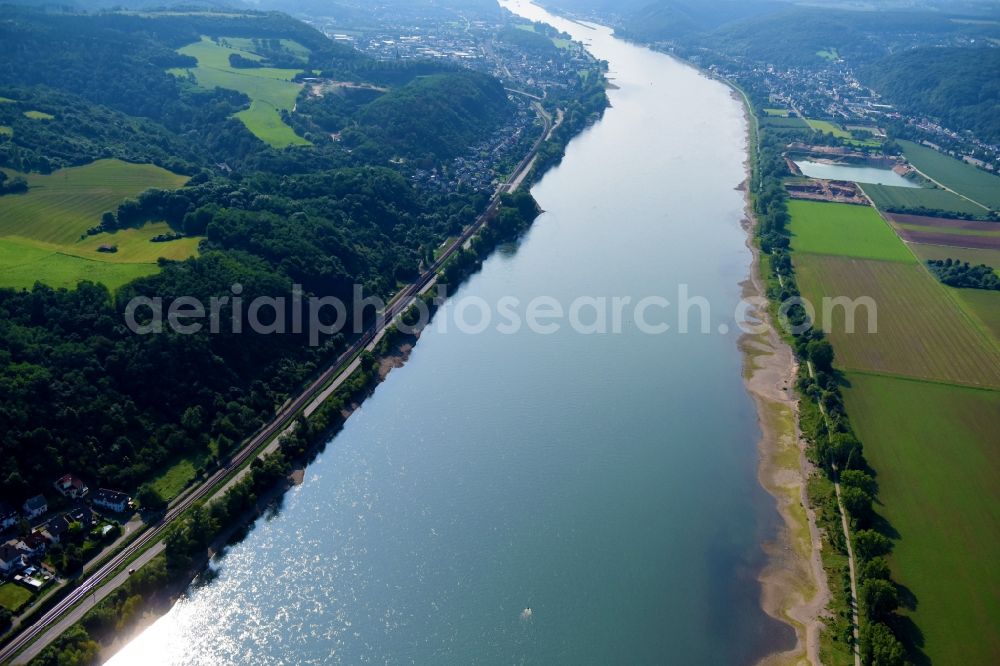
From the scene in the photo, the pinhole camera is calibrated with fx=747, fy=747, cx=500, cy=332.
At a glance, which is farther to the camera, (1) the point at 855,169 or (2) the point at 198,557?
(1) the point at 855,169

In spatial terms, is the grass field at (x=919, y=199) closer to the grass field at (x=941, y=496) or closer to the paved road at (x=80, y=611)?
the grass field at (x=941, y=496)

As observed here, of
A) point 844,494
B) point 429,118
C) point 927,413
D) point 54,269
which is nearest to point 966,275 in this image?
point 927,413

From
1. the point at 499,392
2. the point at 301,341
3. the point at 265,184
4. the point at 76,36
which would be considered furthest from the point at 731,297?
the point at 76,36

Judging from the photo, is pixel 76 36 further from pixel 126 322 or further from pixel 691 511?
pixel 691 511

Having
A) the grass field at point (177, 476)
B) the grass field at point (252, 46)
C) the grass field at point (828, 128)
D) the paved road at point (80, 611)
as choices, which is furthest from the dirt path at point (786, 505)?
the grass field at point (252, 46)

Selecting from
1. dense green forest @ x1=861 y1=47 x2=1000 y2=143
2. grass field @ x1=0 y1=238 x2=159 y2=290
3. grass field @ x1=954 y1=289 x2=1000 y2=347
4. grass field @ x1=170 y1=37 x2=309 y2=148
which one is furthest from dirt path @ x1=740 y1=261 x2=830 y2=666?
dense green forest @ x1=861 y1=47 x2=1000 y2=143
